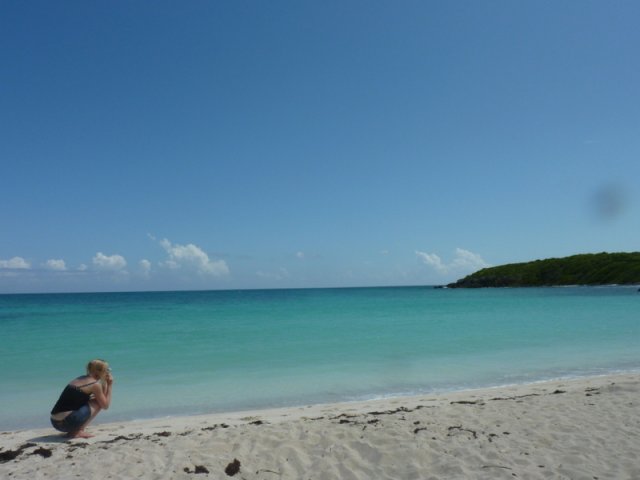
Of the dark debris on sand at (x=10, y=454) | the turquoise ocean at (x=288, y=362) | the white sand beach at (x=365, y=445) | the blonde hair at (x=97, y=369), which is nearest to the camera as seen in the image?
the white sand beach at (x=365, y=445)

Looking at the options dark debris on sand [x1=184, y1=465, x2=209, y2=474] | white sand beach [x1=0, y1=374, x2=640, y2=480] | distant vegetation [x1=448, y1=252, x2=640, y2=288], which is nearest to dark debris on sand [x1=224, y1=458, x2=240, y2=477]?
white sand beach [x1=0, y1=374, x2=640, y2=480]

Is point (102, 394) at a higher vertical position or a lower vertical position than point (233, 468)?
higher

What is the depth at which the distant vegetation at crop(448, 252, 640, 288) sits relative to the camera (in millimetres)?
97938

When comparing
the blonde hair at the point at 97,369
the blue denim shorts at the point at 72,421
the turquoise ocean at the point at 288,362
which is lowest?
the turquoise ocean at the point at 288,362

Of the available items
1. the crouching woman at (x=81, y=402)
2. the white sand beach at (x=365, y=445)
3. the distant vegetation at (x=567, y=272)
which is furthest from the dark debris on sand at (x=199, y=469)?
the distant vegetation at (x=567, y=272)

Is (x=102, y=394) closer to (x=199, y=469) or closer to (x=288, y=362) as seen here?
(x=199, y=469)

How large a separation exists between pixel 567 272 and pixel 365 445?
11899 centimetres

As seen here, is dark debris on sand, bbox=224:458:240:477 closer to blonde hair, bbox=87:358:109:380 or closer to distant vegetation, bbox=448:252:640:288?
blonde hair, bbox=87:358:109:380

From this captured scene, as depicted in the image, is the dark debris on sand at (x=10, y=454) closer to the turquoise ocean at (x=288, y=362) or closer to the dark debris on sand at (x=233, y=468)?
the turquoise ocean at (x=288, y=362)

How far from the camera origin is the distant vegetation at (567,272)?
9794 centimetres

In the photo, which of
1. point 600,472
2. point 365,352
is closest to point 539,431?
point 600,472

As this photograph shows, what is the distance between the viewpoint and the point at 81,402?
722cm

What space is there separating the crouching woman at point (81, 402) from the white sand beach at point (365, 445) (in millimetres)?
238

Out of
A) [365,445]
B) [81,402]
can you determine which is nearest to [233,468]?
[365,445]
